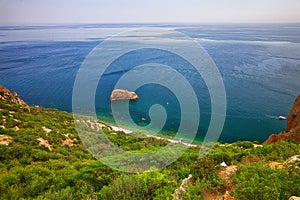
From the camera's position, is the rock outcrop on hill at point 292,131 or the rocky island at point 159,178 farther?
the rock outcrop on hill at point 292,131

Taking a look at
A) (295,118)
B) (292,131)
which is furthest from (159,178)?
(295,118)

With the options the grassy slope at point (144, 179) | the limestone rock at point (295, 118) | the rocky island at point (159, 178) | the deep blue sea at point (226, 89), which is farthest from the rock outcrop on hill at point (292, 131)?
the deep blue sea at point (226, 89)

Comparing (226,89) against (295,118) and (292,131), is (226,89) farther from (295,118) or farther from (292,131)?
(292,131)

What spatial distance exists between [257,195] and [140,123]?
2358 centimetres

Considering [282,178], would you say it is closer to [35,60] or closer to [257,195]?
[257,195]

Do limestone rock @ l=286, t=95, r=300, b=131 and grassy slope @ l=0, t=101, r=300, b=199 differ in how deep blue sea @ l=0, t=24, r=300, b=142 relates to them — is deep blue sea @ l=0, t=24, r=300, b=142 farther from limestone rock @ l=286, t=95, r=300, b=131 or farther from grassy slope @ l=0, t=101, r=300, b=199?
grassy slope @ l=0, t=101, r=300, b=199

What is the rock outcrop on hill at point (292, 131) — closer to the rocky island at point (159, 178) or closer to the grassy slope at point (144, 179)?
the grassy slope at point (144, 179)

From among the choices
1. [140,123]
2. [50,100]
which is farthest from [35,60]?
[140,123]

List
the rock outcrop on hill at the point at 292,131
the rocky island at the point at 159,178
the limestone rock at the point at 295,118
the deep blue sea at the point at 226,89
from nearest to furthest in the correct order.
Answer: the rocky island at the point at 159,178 → the rock outcrop on hill at the point at 292,131 → the limestone rock at the point at 295,118 → the deep blue sea at the point at 226,89

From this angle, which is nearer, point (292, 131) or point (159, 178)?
point (159, 178)

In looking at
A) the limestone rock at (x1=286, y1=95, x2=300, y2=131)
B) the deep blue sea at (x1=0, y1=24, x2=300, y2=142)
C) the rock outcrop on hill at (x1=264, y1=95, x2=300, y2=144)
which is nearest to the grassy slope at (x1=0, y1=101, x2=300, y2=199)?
the rock outcrop on hill at (x1=264, y1=95, x2=300, y2=144)

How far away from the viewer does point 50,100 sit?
3544 cm

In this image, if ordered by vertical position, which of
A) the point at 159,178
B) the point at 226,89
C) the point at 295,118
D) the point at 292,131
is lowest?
the point at 226,89

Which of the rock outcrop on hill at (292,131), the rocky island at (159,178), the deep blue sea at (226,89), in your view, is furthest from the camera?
the deep blue sea at (226,89)
